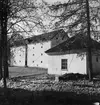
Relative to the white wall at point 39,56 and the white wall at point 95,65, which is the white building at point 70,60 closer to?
the white wall at point 95,65

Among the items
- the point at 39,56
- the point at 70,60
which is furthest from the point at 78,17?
the point at 39,56

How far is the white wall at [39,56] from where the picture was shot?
3257 centimetres

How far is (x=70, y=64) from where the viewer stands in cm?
1855

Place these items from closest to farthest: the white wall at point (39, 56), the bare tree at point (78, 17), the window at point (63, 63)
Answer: the bare tree at point (78, 17), the window at point (63, 63), the white wall at point (39, 56)

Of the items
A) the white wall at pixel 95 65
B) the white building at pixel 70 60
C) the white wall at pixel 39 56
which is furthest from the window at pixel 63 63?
the white wall at pixel 39 56

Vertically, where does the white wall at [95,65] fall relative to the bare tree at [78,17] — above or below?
below

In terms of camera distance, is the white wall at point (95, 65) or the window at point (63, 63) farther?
the window at point (63, 63)

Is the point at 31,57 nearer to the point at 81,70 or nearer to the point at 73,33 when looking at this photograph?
the point at 81,70

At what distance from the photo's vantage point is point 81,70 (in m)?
17.3

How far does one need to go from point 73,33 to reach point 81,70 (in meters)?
Answer: 5.91

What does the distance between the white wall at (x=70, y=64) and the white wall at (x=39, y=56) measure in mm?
10854

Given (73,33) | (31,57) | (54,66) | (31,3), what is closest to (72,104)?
(73,33)

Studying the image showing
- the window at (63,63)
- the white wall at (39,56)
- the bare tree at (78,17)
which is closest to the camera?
the bare tree at (78,17)

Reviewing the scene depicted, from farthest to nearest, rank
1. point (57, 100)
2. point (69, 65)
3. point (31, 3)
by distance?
point (69, 65) < point (31, 3) < point (57, 100)
